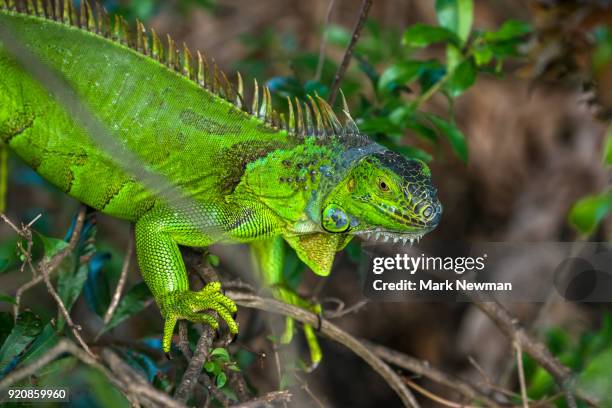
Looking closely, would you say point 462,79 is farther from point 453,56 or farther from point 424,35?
point 424,35

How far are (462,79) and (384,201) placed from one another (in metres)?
1.12

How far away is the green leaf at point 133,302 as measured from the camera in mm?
3729

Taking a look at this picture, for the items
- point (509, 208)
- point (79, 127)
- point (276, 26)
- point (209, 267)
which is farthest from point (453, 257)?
point (276, 26)

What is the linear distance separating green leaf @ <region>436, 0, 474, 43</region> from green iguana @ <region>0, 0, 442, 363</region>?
1.12 meters

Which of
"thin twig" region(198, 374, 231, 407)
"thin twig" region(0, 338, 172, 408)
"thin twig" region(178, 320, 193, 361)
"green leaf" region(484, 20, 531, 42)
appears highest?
"green leaf" region(484, 20, 531, 42)

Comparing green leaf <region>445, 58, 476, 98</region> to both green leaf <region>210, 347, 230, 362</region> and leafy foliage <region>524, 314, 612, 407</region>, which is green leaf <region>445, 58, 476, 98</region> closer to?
leafy foliage <region>524, 314, 612, 407</region>

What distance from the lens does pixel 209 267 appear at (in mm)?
3627

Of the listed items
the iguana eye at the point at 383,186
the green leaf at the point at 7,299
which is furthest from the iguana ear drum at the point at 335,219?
the green leaf at the point at 7,299

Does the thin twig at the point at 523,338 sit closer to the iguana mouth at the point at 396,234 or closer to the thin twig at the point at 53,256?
the iguana mouth at the point at 396,234

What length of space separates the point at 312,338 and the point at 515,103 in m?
5.07

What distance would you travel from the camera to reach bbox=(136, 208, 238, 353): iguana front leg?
126 inches

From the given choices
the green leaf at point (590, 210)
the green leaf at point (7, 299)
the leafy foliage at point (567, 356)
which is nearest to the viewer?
the green leaf at point (590, 210)

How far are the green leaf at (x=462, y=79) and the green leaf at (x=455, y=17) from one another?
195 millimetres

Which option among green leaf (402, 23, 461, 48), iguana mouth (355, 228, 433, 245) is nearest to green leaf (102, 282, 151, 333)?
iguana mouth (355, 228, 433, 245)
